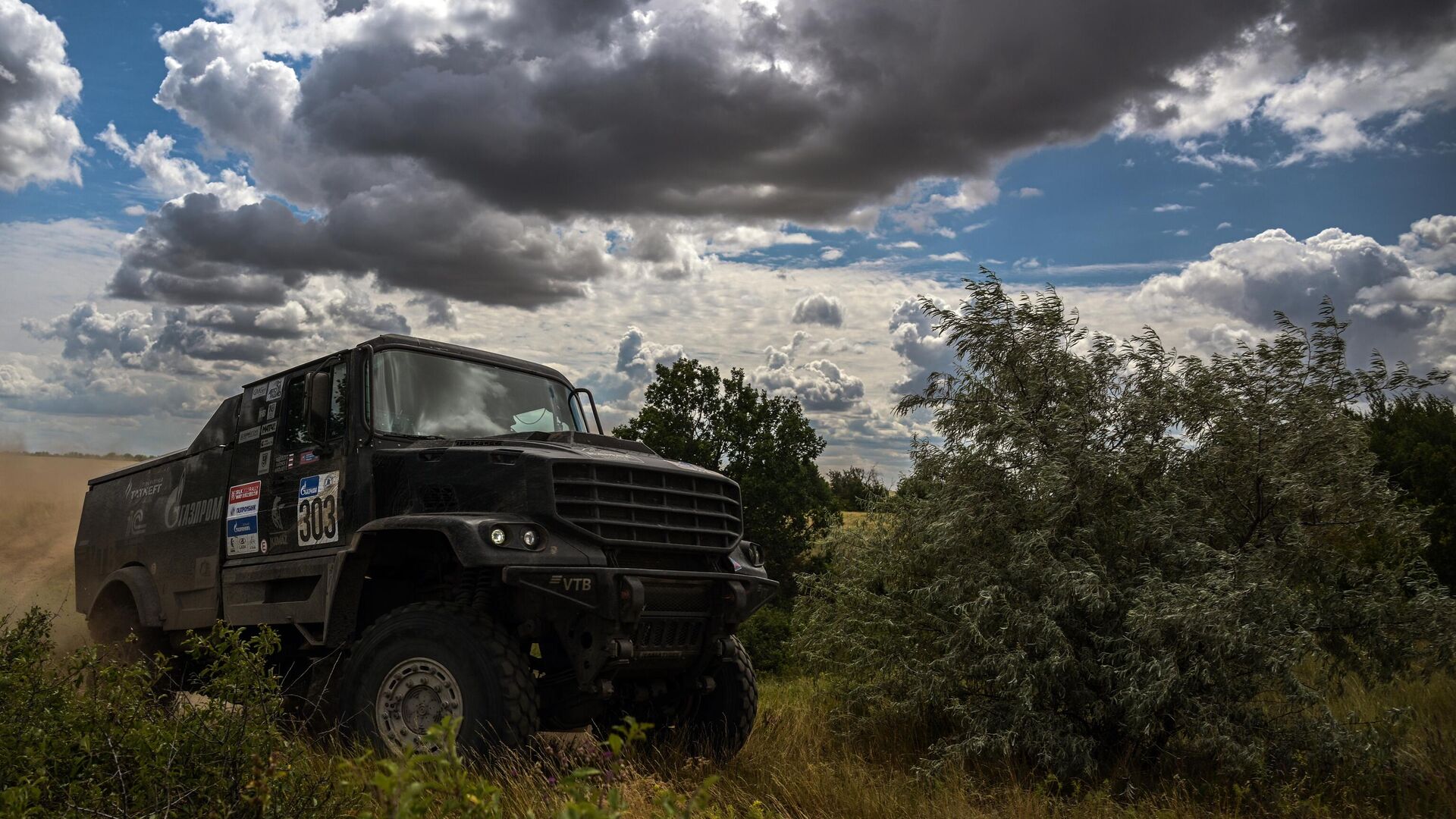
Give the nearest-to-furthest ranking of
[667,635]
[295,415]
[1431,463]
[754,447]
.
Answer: [667,635], [295,415], [1431,463], [754,447]

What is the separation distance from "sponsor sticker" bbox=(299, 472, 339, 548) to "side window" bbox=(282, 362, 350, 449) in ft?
1.01

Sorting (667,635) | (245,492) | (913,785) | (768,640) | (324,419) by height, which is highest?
A: (324,419)

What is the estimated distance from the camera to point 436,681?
586cm

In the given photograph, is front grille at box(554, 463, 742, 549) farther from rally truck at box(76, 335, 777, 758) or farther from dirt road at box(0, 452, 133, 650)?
dirt road at box(0, 452, 133, 650)

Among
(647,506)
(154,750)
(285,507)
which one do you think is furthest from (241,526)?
(154,750)

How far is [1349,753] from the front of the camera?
7.11 metres

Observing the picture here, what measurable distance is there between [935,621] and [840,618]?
1.10m

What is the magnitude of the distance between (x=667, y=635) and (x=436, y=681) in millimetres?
1473

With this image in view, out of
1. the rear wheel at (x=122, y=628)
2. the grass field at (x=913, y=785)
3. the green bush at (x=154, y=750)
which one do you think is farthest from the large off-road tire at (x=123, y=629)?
the green bush at (x=154, y=750)

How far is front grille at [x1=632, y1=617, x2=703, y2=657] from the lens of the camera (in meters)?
6.38

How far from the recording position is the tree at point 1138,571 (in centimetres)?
724

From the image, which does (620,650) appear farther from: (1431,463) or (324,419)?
(1431,463)

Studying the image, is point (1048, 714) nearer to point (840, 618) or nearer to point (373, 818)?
point (840, 618)

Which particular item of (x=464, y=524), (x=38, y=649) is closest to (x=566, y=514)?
(x=464, y=524)
